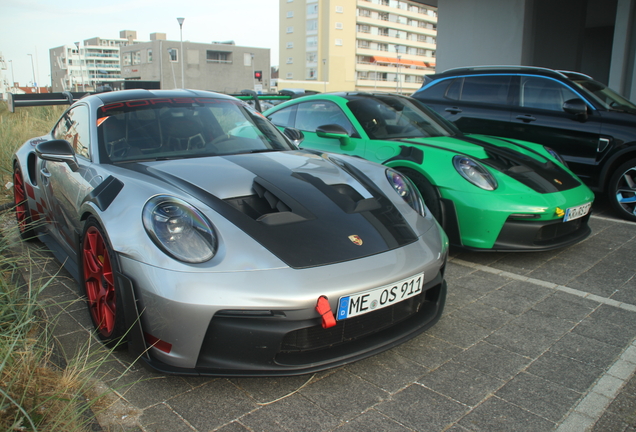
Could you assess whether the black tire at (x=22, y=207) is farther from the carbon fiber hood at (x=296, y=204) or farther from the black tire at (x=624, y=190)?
the black tire at (x=624, y=190)

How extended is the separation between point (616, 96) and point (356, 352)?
5.43 m

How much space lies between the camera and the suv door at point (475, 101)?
6.09 m

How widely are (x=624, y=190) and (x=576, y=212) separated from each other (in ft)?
6.04

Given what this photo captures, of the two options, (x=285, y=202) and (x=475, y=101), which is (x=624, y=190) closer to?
(x=475, y=101)

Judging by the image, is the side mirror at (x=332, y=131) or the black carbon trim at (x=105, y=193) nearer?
the black carbon trim at (x=105, y=193)

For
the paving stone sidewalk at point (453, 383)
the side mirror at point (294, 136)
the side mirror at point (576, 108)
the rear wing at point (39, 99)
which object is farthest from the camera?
the rear wing at point (39, 99)

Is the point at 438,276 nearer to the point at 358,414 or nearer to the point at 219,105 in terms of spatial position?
the point at 358,414

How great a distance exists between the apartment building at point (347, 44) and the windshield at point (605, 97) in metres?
68.6

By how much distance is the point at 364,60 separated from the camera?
270 feet

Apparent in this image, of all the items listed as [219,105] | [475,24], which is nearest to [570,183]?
[219,105]

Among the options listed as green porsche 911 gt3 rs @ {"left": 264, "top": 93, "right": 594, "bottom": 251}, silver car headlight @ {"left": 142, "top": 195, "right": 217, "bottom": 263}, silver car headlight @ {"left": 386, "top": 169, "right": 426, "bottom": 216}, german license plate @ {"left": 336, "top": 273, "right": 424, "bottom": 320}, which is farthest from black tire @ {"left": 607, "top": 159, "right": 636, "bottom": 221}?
silver car headlight @ {"left": 142, "top": 195, "right": 217, "bottom": 263}

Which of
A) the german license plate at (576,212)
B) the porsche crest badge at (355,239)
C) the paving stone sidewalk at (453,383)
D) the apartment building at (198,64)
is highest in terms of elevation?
the apartment building at (198,64)

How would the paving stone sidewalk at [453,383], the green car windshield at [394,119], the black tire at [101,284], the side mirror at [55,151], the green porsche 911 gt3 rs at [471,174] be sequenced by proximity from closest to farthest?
the paving stone sidewalk at [453,383] < the black tire at [101,284] < the side mirror at [55,151] < the green porsche 911 gt3 rs at [471,174] < the green car windshield at [394,119]

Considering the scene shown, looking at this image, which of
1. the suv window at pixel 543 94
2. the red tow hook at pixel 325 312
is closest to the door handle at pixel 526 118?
the suv window at pixel 543 94
